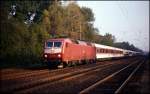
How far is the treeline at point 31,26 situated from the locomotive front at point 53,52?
627 centimetres

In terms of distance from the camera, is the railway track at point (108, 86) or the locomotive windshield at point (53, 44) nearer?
the railway track at point (108, 86)

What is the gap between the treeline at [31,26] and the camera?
34.8m

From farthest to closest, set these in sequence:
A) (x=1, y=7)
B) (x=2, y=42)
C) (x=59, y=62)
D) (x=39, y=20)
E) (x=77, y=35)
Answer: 1. (x=77, y=35)
2. (x=39, y=20)
3. (x=1, y=7)
4. (x=2, y=42)
5. (x=59, y=62)

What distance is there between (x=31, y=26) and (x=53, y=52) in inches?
769

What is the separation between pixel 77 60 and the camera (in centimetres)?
3512

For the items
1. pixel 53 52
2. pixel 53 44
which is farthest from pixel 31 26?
pixel 53 52

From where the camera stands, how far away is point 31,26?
47.4m

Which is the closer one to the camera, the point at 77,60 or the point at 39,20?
the point at 77,60

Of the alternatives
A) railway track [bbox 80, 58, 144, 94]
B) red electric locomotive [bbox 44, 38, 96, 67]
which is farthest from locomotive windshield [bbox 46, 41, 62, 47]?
railway track [bbox 80, 58, 144, 94]

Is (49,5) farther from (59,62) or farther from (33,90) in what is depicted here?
(33,90)

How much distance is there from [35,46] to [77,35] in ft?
70.7

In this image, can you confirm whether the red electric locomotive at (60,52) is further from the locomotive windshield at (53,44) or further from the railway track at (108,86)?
the railway track at (108,86)

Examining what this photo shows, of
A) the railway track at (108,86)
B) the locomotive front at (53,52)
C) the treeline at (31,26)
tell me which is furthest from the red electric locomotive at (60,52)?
the railway track at (108,86)

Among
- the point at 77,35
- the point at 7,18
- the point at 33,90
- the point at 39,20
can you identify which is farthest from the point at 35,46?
the point at 33,90
